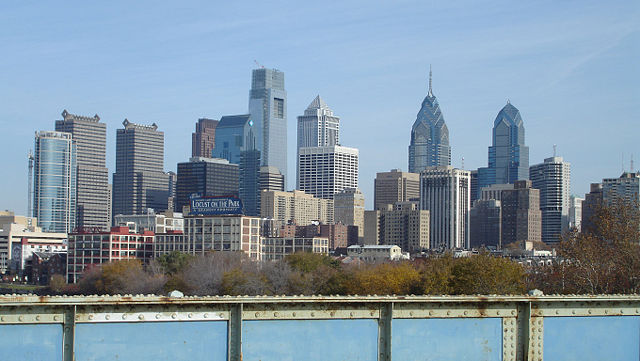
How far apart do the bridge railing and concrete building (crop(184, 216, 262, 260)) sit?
16874 centimetres

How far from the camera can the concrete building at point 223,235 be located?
185625 mm

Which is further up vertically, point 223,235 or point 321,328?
point 321,328

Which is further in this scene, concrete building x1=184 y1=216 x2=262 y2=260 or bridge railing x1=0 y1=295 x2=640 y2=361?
concrete building x1=184 y1=216 x2=262 y2=260

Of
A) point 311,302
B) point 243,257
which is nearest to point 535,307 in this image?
point 311,302

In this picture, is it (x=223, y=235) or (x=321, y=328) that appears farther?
(x=223, y=235)

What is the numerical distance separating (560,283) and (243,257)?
365 ft

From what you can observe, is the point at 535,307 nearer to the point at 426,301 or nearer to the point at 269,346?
the point at 426,301

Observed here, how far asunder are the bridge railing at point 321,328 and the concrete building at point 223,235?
6643 inches

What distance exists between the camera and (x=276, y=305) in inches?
564

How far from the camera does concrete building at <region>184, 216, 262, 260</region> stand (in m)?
186

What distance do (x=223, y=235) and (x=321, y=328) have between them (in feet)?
571

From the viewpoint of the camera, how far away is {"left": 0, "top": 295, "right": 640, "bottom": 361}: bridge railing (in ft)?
43.9

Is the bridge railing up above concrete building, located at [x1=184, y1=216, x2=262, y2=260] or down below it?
above

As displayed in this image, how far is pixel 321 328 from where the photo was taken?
14500 mm
